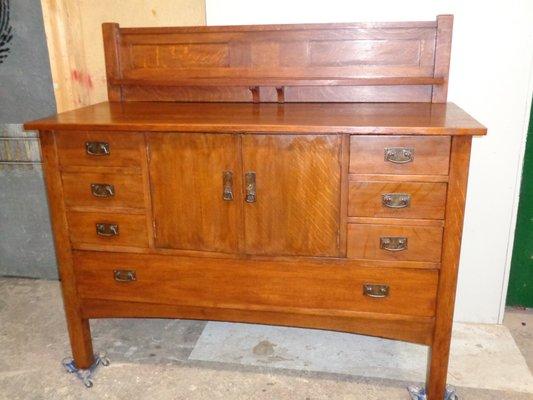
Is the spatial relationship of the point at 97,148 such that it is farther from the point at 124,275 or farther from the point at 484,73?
the point at 484,73

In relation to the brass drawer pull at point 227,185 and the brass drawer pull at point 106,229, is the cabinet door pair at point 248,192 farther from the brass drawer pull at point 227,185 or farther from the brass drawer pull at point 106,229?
the brass drawer pull at point 106,229

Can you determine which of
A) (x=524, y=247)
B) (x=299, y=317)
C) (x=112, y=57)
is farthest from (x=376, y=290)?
(x=112, y=57)

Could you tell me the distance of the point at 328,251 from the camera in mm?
1865

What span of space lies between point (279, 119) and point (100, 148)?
0.69 metres

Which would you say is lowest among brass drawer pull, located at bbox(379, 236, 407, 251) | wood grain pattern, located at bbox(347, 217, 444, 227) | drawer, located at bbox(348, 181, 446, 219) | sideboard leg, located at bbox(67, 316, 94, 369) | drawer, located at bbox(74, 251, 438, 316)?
sideboard leg, located at bbox(67, 316, 94, 369)

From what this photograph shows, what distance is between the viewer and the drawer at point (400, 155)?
1687mm

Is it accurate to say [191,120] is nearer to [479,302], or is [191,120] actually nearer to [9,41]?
[9,41]

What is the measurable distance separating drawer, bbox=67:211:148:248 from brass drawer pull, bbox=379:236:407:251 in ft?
3.02

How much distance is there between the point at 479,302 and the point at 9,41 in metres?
2.93

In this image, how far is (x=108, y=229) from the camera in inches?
79.0

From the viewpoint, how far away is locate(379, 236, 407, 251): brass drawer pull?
5.92 feet

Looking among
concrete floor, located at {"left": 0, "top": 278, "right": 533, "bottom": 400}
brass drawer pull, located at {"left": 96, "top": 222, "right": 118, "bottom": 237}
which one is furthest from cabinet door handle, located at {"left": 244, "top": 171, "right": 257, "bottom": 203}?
concrete floor, located at {"left": 0, "top": 278, "right": 533, "bottom": 400}

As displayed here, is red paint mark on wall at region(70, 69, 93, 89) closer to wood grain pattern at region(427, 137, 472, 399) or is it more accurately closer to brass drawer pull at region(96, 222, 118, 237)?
brass drawer pull at region(96, 222, 118, 237)

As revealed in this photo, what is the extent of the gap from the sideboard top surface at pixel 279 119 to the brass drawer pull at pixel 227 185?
170mm
